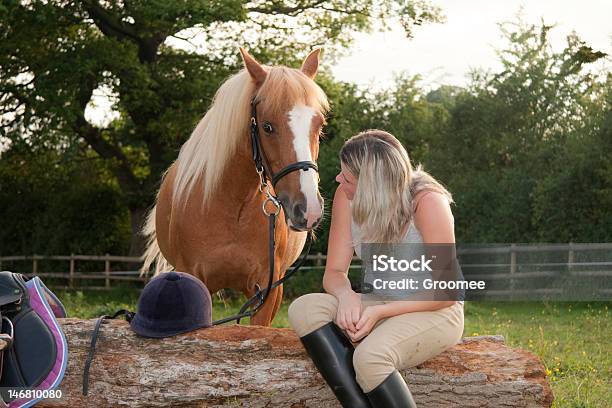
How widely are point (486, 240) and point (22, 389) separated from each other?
1173cm

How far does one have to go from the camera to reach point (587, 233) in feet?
44.3

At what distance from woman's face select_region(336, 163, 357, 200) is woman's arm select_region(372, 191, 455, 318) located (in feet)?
0.98

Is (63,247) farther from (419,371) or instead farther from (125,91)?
(419,371)

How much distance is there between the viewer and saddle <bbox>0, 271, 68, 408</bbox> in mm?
3695

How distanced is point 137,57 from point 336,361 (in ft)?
50.2

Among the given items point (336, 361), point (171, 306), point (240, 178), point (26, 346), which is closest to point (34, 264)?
point (240, 178)

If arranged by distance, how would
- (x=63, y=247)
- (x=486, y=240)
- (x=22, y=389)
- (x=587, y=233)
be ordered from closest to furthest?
(x=22, y=389) → (x=587, y=233) → (x=486, y=240) → (x=63, y=247)

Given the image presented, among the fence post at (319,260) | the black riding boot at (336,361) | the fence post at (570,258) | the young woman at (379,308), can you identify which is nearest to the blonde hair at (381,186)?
the young woman at (379,308)

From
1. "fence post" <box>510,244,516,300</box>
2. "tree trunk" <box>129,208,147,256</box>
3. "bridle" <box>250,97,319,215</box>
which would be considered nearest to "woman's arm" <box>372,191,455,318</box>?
"bridle" <box>250,97,319,215</box>

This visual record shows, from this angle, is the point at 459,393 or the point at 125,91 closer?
the point at 459,393

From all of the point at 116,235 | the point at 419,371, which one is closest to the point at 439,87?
the point at 116,235

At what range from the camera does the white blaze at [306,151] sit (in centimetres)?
441

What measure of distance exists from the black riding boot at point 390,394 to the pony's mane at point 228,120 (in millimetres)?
1933

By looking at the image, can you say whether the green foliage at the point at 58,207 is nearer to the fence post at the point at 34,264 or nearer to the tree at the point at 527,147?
the fence post at the point at 34,264
